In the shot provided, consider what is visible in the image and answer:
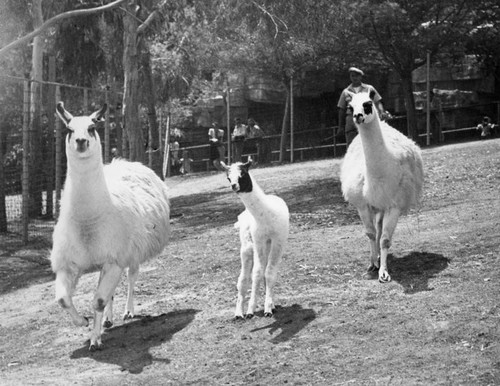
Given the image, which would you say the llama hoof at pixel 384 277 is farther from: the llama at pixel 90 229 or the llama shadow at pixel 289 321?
the llama at pixel 90 229

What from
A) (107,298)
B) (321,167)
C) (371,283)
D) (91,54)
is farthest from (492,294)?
(91,54)

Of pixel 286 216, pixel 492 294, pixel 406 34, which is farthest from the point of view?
pixel 406 34

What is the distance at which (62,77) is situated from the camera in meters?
25.5

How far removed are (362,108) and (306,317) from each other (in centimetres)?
219

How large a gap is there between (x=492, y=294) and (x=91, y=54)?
17.6 metres

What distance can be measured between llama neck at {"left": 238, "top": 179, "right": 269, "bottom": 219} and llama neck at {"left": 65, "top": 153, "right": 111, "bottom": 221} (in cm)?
125

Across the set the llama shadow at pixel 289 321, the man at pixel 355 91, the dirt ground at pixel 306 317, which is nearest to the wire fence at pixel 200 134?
the dirt ground at pixel 306 317

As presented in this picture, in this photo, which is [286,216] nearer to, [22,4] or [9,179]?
[22,4]

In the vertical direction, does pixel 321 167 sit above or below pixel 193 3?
below

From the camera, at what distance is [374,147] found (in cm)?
995

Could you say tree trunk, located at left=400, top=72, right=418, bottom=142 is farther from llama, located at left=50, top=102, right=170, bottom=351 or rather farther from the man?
llama, located at left=50, top=102, right=170, bottom=351

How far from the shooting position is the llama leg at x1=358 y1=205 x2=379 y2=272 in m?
10.2

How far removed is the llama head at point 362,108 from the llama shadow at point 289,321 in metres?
1.90

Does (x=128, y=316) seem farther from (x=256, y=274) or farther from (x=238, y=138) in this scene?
(x=238, y=138)
